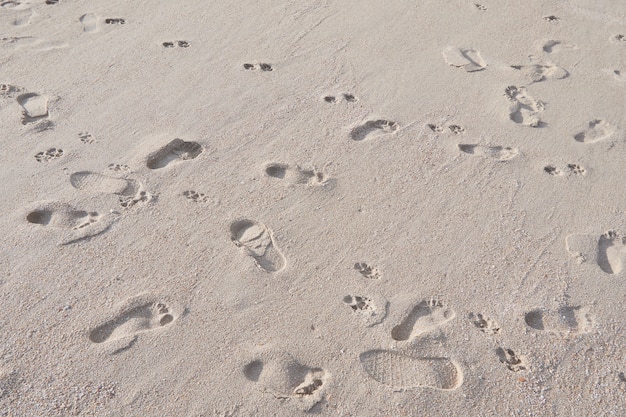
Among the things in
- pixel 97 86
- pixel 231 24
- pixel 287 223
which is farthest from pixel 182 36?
pixel 287 223

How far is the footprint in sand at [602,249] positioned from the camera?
11.1ft

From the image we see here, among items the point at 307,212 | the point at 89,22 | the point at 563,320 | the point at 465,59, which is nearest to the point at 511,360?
the point at 563,320

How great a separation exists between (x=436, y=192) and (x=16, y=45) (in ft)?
10.7

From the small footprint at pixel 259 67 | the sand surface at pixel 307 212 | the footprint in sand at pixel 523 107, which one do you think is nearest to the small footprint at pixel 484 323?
the sand surface at pixel 307 212

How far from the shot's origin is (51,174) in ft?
12.0

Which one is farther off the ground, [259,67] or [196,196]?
[259,67]

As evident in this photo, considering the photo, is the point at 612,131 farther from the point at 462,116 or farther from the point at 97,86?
the point at 97,86

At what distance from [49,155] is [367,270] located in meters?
1.99

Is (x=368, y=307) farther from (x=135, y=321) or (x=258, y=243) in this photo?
(x=135, y=321)

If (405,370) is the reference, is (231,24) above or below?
above

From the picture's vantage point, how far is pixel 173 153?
3869 mm

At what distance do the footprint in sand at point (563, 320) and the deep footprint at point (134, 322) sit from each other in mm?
1713

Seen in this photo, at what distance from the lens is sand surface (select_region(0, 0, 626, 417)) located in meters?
2.79

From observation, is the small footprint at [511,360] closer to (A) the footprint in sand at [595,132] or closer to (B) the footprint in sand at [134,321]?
(B) the footprint in sand at [134,321]
